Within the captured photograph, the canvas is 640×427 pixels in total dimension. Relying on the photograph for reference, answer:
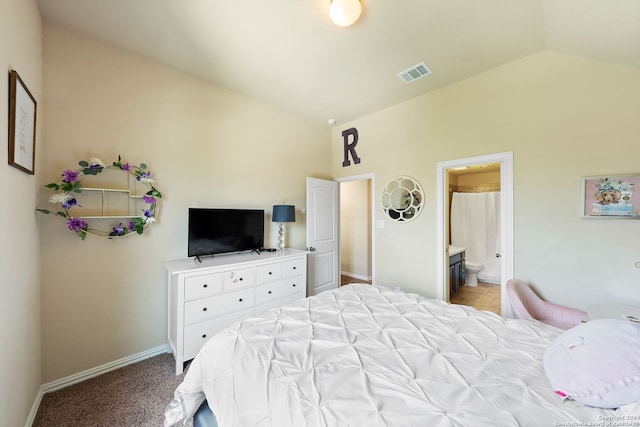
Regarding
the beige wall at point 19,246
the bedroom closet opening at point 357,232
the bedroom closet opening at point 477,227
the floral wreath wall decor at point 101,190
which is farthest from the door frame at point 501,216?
the beige wall at point 19,246

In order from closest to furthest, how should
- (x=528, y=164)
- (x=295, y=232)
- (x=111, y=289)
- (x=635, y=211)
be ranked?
(x=635, y=211) < (x=111, y=289) < (x=528, y=164) < (x=295, y=232)

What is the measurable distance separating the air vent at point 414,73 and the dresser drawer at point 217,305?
285 centimetres

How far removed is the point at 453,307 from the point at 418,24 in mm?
2193

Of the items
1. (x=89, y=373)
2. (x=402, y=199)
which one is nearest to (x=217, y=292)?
(x=89, y=373)

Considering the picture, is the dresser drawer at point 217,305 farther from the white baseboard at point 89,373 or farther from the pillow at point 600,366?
the pillow at point 600,366

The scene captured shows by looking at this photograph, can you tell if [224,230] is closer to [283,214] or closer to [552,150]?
[283,214]

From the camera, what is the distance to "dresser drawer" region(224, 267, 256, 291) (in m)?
2.28

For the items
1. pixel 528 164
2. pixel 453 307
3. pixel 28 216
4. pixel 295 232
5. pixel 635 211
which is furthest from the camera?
pixel 295 232

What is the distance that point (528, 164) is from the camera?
2.29 m

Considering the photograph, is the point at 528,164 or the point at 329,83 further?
the point at 329,83

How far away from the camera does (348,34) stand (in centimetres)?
196

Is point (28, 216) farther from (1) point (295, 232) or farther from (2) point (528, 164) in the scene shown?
(2) point (528, 164)

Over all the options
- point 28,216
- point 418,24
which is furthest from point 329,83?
point 28,216

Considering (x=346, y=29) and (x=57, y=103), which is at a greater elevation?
(x=346, y=29)
